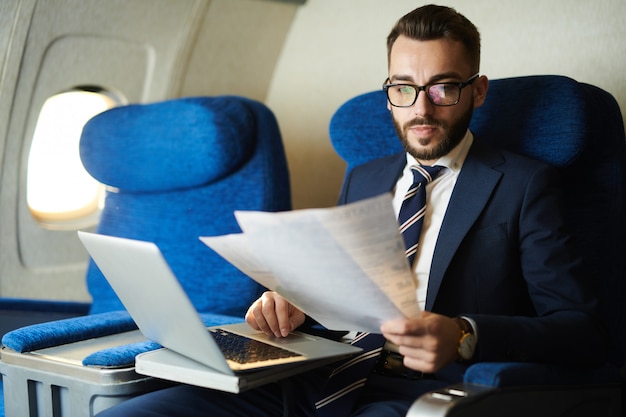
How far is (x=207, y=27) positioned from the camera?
305 centimetres

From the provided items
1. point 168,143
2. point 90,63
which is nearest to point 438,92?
point 168,143

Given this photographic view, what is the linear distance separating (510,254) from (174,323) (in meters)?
0.71

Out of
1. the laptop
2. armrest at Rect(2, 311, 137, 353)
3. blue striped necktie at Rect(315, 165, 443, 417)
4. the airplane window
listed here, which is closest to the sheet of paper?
the laptop

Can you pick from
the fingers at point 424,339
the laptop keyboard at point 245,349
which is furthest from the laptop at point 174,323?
the fingers at point 424,339

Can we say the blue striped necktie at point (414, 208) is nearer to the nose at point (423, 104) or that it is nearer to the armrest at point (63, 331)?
the nose at point (423, 104)

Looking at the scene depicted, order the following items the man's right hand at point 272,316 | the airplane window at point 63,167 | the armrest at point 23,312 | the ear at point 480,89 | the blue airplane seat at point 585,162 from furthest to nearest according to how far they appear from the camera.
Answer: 1. the airplane window at point 63,167
2. the armrest at point 23,312
3. the ear at point 480,89
4. the man's right hand at point 272,316
5. the blue airplane seat at point 585,162

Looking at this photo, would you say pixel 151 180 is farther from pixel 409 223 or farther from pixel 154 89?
pixel 409 223

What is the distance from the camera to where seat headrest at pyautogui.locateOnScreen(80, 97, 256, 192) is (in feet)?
7.43

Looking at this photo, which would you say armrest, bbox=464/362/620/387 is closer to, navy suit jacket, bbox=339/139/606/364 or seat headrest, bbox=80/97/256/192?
navy suit jacket, bbox=339/139/606/364

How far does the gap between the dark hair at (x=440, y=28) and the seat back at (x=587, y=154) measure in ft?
0.62

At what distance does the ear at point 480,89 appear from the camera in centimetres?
179

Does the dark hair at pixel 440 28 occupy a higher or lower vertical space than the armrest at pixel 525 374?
higher

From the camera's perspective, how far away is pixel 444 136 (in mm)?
1697

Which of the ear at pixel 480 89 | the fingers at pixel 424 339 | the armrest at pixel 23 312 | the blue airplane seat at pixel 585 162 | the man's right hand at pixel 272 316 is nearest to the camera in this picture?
the fingers at pixel 424 339
